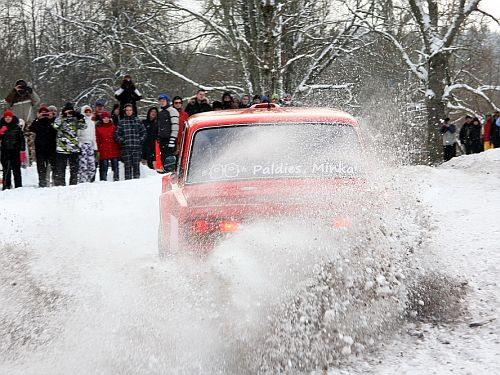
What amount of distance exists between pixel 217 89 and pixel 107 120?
9.99 metres

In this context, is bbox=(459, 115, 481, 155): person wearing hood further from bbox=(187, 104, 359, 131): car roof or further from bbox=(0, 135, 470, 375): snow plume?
bbox=(0, 135, 470, 375): snow plume

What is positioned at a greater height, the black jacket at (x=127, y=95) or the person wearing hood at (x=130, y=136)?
the black jacket at (x=127, y=95)

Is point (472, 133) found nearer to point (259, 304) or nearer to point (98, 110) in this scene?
point (98, 110)

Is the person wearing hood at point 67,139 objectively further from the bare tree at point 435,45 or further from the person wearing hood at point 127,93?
the bare tree at point 435,45

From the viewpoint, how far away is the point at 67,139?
1418 cm

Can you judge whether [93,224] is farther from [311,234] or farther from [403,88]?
[403,88]

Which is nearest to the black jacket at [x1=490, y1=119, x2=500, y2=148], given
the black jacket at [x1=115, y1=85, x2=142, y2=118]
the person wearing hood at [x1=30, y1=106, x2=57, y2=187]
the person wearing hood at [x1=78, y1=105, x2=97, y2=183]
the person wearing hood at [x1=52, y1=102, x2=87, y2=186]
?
the black jacket at [x1=115, y1=85, x2=142, y2=118]

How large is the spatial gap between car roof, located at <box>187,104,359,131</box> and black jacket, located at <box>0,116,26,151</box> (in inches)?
358

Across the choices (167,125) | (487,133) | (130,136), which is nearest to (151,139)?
(130,136)

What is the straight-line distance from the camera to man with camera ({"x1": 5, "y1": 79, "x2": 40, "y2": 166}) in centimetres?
1622

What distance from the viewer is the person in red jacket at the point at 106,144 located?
15.0m

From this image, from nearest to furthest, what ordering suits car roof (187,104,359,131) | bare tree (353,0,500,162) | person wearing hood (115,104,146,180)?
car roof (187,104,359,131) < person wearing hood (115,104,146,180) < bare tree (353,0,500,162)

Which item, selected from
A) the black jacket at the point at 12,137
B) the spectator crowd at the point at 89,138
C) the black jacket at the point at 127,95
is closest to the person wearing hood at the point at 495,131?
the spectator crowd at the point at 89,138

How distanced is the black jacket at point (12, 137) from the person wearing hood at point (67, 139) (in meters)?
0.76
